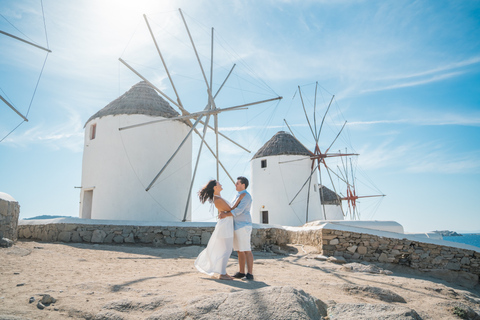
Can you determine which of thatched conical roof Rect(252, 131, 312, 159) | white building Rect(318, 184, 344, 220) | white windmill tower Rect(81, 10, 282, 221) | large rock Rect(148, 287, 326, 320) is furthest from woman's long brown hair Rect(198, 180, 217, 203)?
white building Rect(318, 184, 344, 220)

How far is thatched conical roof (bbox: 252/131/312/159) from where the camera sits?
17203 mm

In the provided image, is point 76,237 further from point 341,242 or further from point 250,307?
point 250,307

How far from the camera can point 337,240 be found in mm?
7672

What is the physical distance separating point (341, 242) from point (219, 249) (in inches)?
174

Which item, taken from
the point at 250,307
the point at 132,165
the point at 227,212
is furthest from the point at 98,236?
the point at 250,307

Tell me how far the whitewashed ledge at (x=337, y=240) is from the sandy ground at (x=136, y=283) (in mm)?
1112

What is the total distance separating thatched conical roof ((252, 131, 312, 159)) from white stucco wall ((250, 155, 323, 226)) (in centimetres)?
22

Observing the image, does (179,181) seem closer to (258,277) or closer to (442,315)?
(258,277)

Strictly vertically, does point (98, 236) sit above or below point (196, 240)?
above

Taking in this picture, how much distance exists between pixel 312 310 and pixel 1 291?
2668mm

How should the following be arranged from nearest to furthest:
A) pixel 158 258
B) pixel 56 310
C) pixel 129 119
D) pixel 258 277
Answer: pixel 56 310 → pixel 258 277 → pixel 158 258 → pixel 129 119

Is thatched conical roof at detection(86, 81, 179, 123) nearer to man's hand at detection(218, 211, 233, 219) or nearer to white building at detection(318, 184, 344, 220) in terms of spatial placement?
man's hand at detection(218, 211, 233, 219)

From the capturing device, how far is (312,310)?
271 centimetres

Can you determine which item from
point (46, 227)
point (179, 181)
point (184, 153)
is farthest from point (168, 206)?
point (46, 227)
